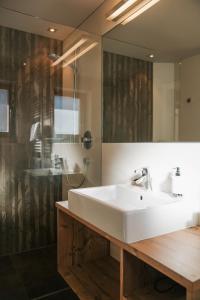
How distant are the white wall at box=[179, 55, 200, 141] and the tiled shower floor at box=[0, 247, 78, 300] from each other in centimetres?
150

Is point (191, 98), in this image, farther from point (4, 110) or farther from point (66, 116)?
point (4, 110)

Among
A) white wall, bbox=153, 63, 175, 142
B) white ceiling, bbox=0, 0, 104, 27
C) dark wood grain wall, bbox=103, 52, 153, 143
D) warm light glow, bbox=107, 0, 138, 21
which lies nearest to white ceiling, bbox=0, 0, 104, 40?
white ceiling, bbox=0, 0, 104, 27

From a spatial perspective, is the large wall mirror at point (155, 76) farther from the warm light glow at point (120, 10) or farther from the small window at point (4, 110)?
the small window at point (4, 110)

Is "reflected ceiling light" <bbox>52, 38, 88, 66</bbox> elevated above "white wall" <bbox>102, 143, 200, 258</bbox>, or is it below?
above

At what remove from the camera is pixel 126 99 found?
215 centimetres

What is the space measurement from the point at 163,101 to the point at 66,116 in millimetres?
1283

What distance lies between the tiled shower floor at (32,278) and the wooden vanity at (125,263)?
105 mm

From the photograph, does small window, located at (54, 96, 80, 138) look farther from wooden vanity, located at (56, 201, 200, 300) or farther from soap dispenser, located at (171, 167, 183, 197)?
soap dispenser, located at (171, 167, 183, 197)

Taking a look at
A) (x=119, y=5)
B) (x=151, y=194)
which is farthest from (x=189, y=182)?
(x=119, y=5)

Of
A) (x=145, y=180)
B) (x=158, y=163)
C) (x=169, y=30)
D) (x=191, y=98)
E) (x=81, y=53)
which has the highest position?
(x=81, y=53)

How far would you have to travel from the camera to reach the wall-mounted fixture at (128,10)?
6.04 feet

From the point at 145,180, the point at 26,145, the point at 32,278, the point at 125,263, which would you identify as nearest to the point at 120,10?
the point at 145,180

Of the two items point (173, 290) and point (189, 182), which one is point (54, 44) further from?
point (173, 290)

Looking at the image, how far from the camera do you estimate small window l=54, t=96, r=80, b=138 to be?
270 cm
